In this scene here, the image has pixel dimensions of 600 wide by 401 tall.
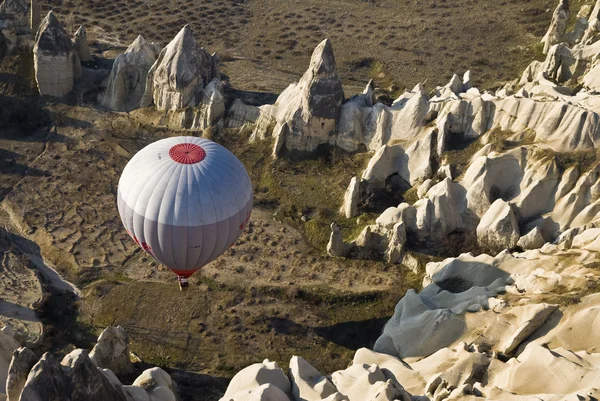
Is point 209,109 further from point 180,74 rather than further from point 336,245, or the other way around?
point 336,245

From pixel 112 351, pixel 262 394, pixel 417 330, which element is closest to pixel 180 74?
pixel 112 351

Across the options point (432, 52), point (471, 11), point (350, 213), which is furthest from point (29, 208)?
point (471, 11)

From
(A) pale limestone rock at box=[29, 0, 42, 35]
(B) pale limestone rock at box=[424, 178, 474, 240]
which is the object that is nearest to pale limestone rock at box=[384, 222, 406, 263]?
(B) pale limestone rock at box=[424, 178, 474, 240]

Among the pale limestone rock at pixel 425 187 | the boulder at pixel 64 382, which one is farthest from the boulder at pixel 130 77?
the boulder at pixel 64 382

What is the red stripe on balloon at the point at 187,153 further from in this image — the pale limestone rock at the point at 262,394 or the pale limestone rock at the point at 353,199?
the pale limestone rock at the point at 262,394

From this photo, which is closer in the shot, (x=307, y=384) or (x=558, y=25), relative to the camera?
(x=307, y=384)
